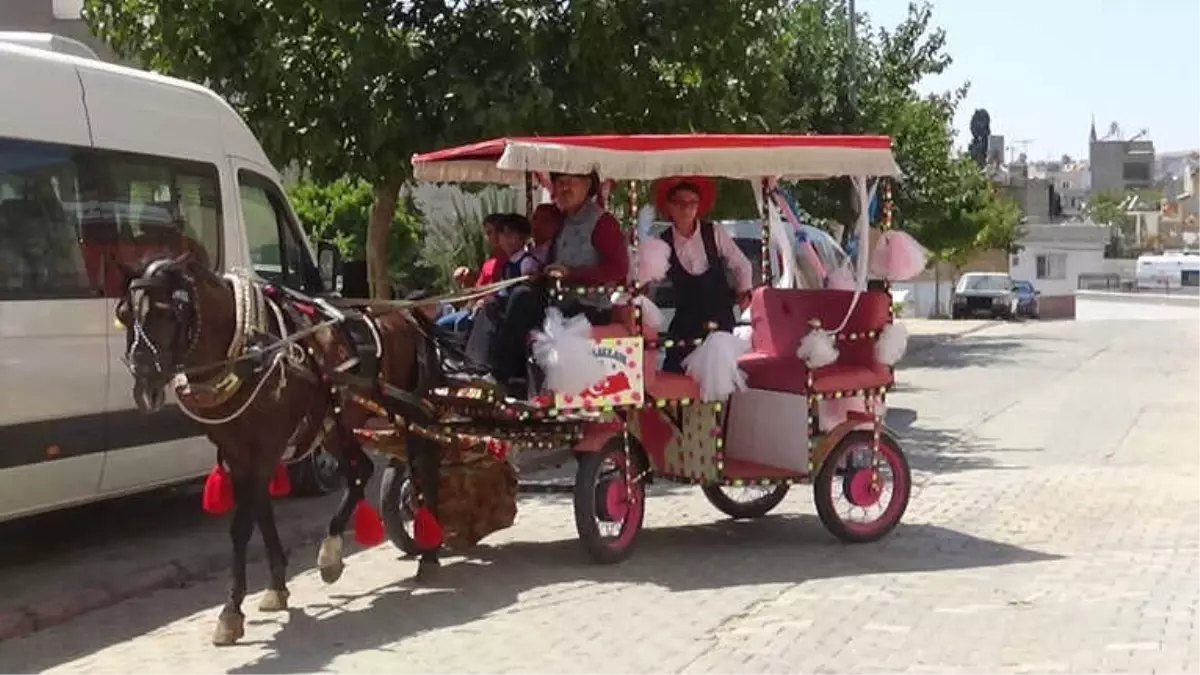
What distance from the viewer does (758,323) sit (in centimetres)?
1052

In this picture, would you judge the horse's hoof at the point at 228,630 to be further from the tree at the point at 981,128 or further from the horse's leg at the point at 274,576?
the tree at the point at 981,128

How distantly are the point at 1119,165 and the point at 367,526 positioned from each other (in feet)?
516

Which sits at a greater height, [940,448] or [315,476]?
[315,476]

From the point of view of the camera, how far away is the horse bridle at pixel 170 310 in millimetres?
7531

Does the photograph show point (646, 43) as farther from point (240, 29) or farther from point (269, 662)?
point (269, 662)

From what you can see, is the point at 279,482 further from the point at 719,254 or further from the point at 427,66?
the point at 427,66

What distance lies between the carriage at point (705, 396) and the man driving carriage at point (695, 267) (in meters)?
0.18

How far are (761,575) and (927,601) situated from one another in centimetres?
114

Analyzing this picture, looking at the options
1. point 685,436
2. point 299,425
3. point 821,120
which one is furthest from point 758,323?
point 821,120

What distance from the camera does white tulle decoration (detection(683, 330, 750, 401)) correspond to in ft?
32.6

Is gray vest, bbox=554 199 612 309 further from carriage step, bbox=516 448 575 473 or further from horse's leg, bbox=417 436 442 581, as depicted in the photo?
carriage step, bbox=516 448 575 473

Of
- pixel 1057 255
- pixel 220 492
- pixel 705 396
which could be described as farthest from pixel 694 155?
pixel 1057 255

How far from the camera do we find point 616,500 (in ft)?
32.1

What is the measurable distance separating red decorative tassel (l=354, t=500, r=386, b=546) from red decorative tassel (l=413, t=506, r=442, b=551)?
1.18ft
